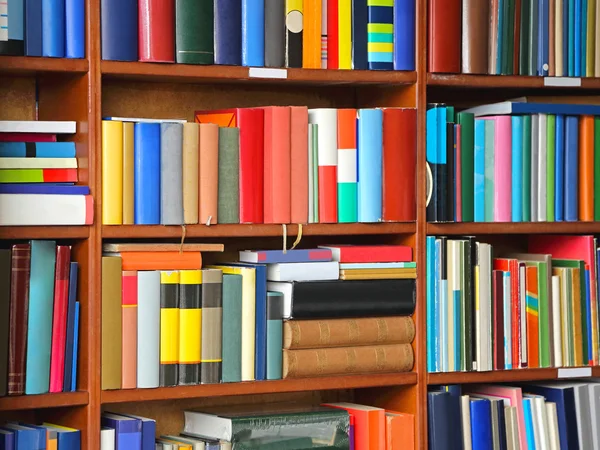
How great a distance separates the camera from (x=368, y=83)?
2545 millimetres

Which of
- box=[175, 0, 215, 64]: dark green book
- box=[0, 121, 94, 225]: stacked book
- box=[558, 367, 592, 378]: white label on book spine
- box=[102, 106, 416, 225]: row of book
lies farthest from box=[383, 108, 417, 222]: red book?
box=[0, 121, 94, 225]: stacked book

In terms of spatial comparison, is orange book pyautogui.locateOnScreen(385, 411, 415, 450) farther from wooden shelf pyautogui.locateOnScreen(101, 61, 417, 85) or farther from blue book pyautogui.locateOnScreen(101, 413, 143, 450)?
wooden shelf pyautogui.locateOnScreen(101, 61, 417, 85)

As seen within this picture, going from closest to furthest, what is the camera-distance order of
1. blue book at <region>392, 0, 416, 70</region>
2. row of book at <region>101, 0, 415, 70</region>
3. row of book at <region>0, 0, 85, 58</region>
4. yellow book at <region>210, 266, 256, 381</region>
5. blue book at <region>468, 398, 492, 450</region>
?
row of book at <region>0, 0, 85, 58</region> → row of book at <region>101, 0, 415, 70</region> → yellow book at <region>210, 266, 256, 381</region> → blue book at <region>392, 0, 416, 70</region> → blue book at <region>468, 398, 492, 450</region>

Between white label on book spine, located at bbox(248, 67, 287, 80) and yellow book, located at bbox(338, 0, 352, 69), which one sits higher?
yellow book, located at bbox(338, 0, 352, 69)

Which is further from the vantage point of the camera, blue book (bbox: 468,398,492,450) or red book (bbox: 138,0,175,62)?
blue book (bbox: 468,398,492,450)

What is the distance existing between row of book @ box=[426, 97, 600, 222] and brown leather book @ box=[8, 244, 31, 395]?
98 centimetres

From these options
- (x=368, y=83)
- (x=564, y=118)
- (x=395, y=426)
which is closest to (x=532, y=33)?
(x=564, y=118)

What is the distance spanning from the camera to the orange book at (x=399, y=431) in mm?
2561

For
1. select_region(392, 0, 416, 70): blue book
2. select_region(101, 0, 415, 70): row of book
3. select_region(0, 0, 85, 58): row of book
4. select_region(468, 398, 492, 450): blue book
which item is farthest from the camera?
select_region(468, 398, 492, 450): blue book

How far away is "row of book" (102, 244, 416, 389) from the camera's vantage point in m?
2.33

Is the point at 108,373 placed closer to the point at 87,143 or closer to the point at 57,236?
the point at 57,236

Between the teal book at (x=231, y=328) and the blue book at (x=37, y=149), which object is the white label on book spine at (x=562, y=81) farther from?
the blue book at (x=37, y=149)

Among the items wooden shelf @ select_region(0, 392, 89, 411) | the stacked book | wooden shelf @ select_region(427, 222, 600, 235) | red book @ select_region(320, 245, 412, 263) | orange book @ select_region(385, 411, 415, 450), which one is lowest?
orange book @ select_region(385, 411, 415, 450)

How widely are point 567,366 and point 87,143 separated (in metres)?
1.35
